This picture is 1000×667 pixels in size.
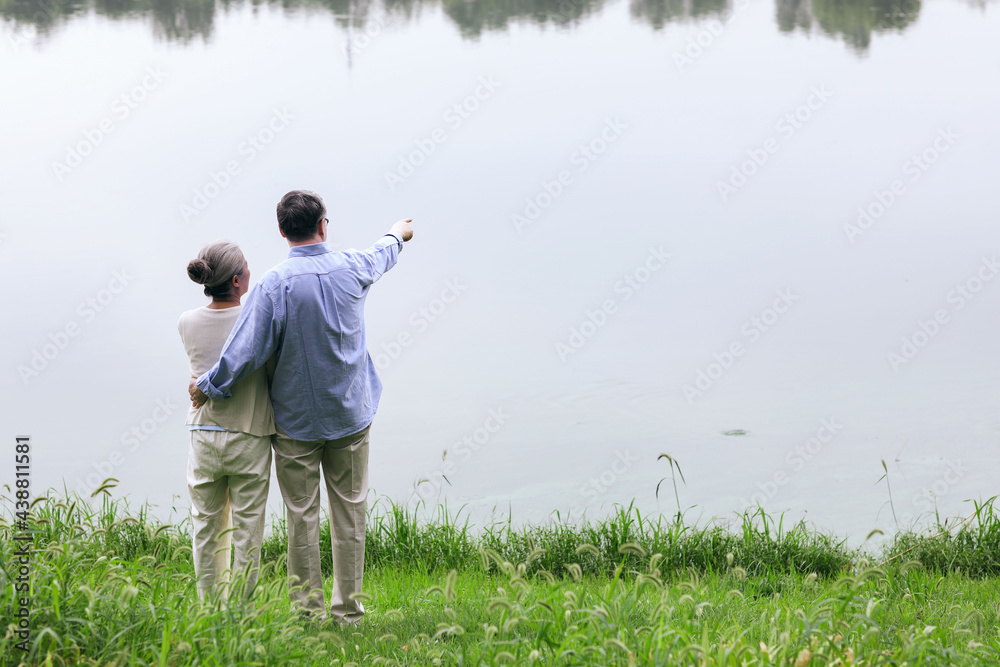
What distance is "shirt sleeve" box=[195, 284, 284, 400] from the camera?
2887mm

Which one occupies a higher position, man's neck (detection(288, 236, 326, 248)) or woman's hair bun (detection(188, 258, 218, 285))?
man's neck (detection(288, 236, 326, 248))

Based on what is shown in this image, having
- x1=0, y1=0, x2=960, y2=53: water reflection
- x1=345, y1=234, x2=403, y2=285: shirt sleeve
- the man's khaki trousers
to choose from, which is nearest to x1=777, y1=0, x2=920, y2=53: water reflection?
x1=0, y1=0, x2=960, y2=53: water reflection

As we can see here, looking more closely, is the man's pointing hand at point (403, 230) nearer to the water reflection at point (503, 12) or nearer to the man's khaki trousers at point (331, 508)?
the man's khaki trousers at point (331, 508)

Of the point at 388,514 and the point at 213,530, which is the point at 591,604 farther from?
the point at 388,514

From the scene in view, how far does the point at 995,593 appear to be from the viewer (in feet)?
11.0

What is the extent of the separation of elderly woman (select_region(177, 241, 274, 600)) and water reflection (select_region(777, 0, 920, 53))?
11.0 m

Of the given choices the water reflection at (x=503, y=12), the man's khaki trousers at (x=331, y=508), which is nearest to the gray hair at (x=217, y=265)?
the man's khaki trousers at (x=331, y=508)

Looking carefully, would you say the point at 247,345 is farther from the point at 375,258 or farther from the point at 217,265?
Answer: the point at 375,258

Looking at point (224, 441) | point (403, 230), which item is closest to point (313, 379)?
point (224, 441)

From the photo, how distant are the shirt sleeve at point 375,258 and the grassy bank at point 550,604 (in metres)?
0.97

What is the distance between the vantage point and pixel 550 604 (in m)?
2.65

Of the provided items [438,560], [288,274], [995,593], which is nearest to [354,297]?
[288,274]

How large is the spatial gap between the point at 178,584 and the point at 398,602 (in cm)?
86

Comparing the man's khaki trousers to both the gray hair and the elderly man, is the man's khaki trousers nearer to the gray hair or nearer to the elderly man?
the elderly man
